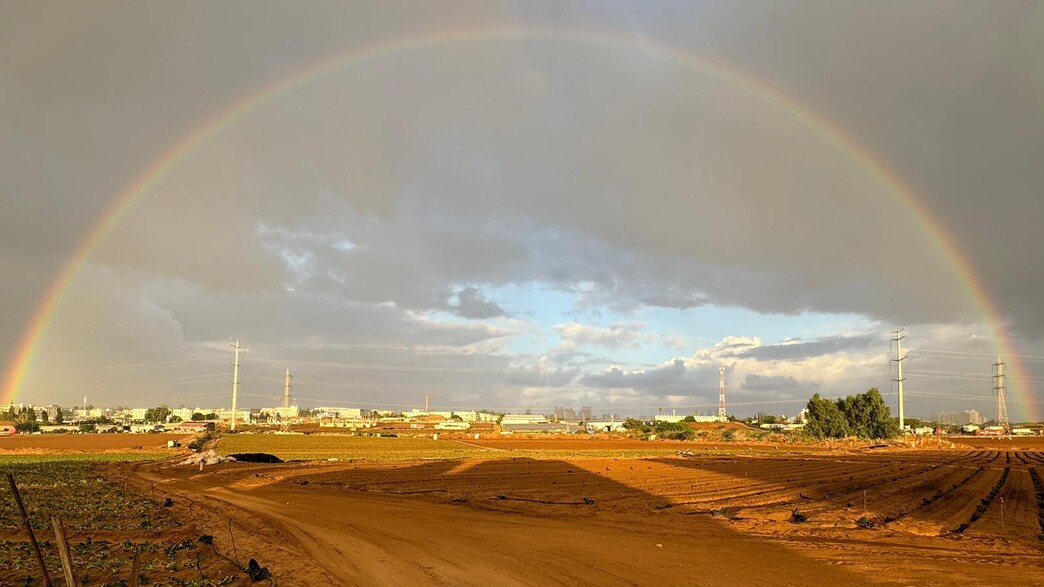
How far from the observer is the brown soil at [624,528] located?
16.0m

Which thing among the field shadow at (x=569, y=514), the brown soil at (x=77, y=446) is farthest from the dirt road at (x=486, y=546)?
the brown soil at (x=77, y=446)

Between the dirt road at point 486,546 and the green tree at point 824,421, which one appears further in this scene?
the green tree at point 824,421

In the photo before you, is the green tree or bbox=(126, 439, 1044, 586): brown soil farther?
the green tree

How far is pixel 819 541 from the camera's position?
2025cm

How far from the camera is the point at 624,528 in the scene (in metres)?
23.3

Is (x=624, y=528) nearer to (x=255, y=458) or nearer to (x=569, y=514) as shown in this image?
(x=569, y=514)

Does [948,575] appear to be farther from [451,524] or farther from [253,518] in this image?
[253,518]

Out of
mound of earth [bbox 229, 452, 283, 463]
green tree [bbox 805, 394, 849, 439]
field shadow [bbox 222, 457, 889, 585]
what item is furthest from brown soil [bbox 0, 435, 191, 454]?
green tree [bbox 805, 394, 849, 439]

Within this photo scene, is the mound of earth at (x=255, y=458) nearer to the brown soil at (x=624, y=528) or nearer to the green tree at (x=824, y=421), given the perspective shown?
the brown soil at (x=624, y=528)

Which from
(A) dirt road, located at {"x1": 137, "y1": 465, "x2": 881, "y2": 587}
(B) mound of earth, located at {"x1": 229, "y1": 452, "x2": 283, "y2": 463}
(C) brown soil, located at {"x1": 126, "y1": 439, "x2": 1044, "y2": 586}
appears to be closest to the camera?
(A) dirt road, located at {"x1": 137, "y1": 465, "x2": 881, "y2": 587}

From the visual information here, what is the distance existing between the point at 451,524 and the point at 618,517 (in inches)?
269

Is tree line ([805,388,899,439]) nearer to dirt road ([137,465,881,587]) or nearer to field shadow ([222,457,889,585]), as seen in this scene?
field shadow ([222,457,889,585])

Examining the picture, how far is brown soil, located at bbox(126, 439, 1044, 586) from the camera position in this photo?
1597 centimetres

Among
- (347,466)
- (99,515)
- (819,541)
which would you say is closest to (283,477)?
(347,466)
